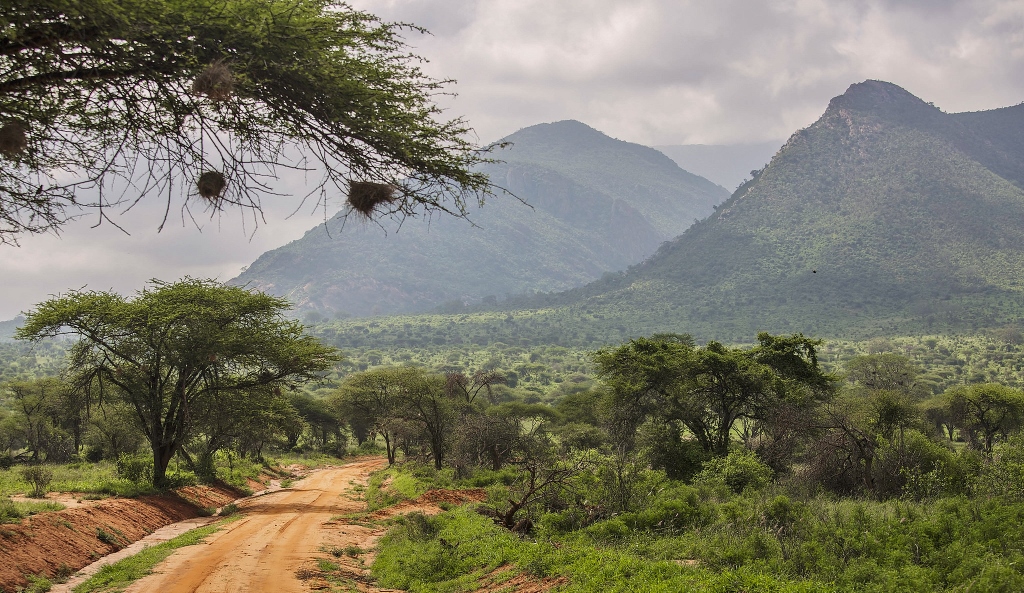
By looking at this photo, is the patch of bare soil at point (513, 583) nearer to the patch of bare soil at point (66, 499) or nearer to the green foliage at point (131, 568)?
the green foliage at point (131, 568)

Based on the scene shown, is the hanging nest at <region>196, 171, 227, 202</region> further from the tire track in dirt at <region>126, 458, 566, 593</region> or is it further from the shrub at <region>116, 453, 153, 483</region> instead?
the shrub at <region>116, 453, 153, 483</region>

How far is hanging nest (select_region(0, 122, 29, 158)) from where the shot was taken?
19.4ft

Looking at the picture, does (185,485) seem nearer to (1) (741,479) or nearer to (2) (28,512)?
(2) (28,512)

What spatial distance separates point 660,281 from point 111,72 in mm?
160675

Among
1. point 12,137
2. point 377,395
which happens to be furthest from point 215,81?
point 377,395

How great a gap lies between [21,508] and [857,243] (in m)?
145

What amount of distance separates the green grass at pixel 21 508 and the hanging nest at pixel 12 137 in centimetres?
1023

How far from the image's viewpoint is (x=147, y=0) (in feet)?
16.9

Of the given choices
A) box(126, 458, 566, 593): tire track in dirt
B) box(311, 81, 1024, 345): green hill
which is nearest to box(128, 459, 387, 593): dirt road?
box(126, 458, 566, 593): tire track in dirt

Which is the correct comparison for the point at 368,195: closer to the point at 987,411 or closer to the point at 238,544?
the point at 238,544

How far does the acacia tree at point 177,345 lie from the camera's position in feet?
65.1

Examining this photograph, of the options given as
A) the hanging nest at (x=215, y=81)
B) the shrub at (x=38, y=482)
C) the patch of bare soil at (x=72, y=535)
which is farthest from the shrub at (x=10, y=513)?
the hanging nest at (x=215, y=81)

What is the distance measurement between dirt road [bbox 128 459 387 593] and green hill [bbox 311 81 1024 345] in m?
112

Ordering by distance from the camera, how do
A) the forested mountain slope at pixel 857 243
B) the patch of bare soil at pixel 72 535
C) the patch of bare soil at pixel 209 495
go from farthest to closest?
the forested mountain slope at pixel 857 243 < the patch of bare soil at pixel 209 495 < the patch of bare soil at pixel 72 535
